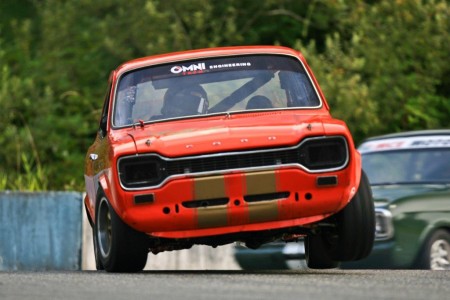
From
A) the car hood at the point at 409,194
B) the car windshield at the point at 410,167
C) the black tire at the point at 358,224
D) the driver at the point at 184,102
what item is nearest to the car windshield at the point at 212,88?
the driver at the point at 184,102

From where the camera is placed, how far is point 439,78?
25219mm

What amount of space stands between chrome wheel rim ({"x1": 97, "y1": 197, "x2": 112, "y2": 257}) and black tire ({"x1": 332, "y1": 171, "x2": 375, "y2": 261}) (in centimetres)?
162

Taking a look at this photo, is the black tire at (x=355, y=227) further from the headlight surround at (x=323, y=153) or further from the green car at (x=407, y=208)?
the green car at (x=407, y=208)

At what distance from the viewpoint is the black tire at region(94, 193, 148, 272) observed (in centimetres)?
1000

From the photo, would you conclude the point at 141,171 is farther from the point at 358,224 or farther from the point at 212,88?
the point at 358,224

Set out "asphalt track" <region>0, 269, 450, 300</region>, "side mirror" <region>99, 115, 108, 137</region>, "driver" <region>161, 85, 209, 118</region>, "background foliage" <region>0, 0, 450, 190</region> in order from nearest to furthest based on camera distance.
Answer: "asphalt track" <region>0, 269, 450, 300</region> → "driver" <region>161, 85, 209, 118</region> → "side mirror" <region>99, 115, 108, 137</region> → "background foliage" <region>0, 0, 450, 190</region>

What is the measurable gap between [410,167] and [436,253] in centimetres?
125

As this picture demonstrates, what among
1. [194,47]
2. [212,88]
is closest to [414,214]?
[212,88]

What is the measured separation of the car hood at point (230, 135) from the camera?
9734 mm

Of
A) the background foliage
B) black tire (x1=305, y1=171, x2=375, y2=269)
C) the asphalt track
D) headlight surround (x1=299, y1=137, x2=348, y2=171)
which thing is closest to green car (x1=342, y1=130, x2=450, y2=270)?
black tire (x1=305, y1=171, x2=375, y2=269)

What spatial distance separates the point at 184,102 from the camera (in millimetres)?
10820

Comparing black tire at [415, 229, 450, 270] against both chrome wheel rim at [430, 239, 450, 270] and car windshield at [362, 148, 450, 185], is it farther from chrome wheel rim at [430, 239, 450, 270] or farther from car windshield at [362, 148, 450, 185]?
car windshield at [362, 148, 450, 185]

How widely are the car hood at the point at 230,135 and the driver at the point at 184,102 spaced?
0.51 meters

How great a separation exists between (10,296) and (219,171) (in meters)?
2.17
